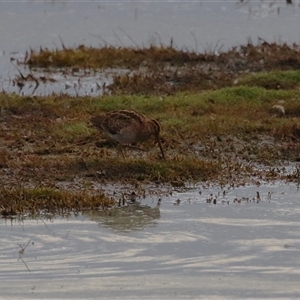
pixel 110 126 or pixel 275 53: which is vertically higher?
pixel 275 53

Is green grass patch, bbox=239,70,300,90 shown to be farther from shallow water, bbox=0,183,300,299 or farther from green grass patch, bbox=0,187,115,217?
green grass patch, bbox=0,187,115,217

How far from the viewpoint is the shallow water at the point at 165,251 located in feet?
21.0

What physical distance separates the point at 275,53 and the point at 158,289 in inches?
478

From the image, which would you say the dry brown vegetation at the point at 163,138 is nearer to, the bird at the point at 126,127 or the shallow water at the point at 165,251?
the bird at the point at 126,127

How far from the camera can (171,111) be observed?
12531 millimetres

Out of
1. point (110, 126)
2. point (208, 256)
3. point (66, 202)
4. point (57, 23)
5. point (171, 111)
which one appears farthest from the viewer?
point (57, 23)

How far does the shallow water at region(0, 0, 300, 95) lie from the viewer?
1909 cm

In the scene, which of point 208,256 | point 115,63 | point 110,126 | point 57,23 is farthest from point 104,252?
point 57,23

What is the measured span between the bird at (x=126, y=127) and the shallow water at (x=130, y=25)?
5.53 metres

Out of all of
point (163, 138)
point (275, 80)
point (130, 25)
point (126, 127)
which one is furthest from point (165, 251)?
point (130, 25)

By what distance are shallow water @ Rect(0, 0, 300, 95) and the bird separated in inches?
218

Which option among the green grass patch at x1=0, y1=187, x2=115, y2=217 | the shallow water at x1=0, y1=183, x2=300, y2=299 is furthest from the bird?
the green grass patch at x1=0, y1=187, x2=115, y2=217

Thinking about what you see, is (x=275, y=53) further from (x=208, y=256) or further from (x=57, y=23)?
(x=208, y=256)

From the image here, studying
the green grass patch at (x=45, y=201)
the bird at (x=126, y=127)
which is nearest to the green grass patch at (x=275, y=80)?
the bird at (x=126, y=127)
